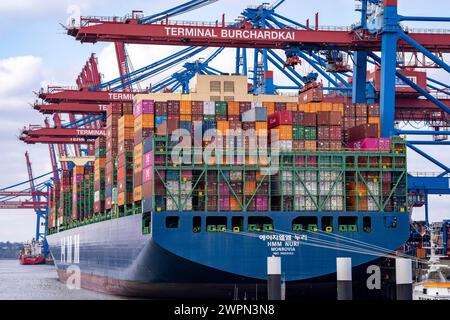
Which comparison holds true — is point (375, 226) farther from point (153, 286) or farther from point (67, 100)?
point (67, 100)

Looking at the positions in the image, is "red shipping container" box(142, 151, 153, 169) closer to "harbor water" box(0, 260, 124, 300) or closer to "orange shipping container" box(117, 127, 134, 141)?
"orange shipping container" box(117, 127, 134, 141)

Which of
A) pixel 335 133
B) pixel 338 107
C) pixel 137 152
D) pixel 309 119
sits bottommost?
pixel 137 152

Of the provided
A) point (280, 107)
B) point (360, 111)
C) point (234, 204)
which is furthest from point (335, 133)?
point (234, 204)

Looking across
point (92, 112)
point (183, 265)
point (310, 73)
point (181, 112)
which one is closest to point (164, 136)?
point (181, 112)

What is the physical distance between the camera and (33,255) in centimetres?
17075

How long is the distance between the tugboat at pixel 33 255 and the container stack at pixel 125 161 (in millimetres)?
123716

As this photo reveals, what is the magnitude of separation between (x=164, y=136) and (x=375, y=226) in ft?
38.4

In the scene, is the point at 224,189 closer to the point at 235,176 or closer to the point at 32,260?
the point at 235,176

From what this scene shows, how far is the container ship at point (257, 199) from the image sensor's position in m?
41.0

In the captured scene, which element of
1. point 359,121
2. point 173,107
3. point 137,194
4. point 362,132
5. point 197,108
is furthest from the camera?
point 359,121

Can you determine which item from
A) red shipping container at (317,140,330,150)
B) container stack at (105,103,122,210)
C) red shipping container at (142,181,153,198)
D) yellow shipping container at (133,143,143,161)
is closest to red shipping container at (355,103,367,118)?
red shipping container at (317,140,330,150)

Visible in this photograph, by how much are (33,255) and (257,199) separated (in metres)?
136

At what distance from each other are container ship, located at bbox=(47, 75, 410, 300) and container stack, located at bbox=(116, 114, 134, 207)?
290cm

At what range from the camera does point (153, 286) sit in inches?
1679
